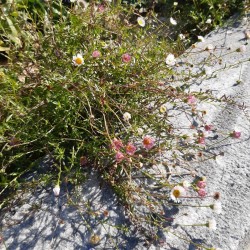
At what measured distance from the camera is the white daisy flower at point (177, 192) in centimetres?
152

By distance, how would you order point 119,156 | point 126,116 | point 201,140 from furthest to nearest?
point 201,140
point 126,116
point 119,156

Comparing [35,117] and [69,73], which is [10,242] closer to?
[35,117]

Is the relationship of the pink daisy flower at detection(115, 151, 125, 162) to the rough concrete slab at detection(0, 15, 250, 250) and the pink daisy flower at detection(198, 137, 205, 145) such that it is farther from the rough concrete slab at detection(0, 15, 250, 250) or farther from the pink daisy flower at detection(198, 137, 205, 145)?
the pink daisy flower at detection(198, 137, 205, 145)

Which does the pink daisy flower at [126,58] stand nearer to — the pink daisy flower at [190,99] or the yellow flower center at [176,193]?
the pink daisy flower at [190,99]

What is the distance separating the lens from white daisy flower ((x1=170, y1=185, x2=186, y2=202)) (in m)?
1.52

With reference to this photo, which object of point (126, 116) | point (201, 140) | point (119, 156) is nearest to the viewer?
point (119, 156)

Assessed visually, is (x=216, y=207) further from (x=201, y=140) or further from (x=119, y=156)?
(x=119, y=156)

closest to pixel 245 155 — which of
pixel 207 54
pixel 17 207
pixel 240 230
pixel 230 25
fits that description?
pixel 240 230

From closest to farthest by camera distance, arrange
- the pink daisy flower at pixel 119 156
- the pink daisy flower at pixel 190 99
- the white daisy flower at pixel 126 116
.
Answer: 1. the pink daisy flower at pixel 119 156
2. the white daisy flower at pixel 126 116
3. the pink daisy flower at pixel 190 99

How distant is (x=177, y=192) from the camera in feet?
5.02

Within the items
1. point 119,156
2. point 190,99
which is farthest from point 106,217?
point 190,99

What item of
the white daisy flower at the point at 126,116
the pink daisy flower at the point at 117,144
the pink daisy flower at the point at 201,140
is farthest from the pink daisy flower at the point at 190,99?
the pink daisy flower at the point at 117,144

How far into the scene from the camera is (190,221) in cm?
160

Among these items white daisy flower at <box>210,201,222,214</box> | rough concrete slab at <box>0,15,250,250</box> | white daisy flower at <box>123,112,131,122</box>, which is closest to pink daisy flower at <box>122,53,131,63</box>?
white daisy flower at <box>123,112,131,122</box>
